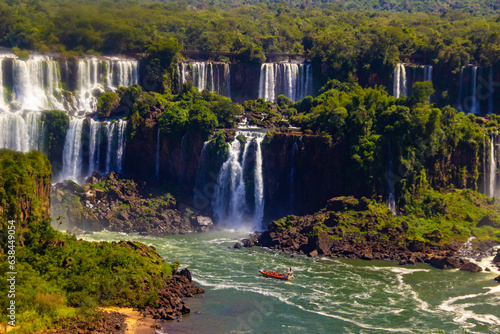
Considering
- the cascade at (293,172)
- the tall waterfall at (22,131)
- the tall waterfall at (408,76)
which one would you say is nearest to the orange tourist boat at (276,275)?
the cascade at (293,172)

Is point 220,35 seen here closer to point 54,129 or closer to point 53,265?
point 54,129

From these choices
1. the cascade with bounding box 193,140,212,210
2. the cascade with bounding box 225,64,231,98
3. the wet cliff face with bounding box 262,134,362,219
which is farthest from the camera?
the cascade with bounding box 225,64,231,98

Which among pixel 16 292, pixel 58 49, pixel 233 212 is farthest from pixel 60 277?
pixel 58 49

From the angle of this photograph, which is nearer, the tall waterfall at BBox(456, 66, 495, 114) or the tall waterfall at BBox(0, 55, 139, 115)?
the tall waterfall at BBox(0, 55, 139, 115)

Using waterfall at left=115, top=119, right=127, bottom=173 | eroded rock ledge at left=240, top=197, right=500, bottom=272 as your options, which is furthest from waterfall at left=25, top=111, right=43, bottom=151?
eroded rock ledge at left=240, top=197, right=500, bottom=272

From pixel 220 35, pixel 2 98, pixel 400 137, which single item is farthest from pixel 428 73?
pixel 2 98

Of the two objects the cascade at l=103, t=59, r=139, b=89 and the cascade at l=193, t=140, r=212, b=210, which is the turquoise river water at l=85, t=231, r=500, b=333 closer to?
the cascade at l=193, t=140, r=212, b=210
